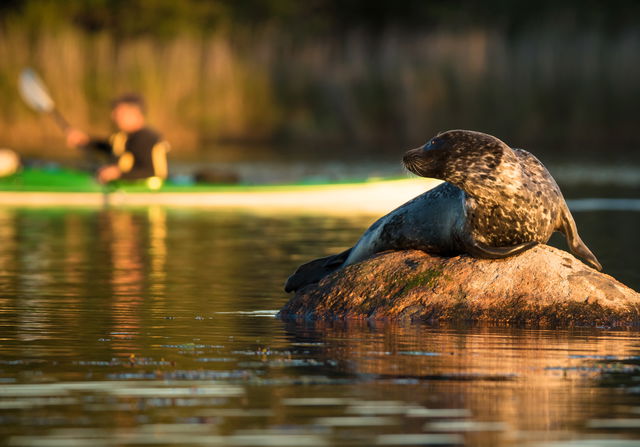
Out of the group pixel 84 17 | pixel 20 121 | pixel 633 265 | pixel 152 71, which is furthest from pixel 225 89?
pixel 633 265

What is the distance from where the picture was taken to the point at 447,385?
22.7 ft

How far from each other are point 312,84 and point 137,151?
16065 mm

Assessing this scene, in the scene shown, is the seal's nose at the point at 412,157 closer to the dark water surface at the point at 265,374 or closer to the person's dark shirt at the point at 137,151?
the dark water surface at the point at 265,374

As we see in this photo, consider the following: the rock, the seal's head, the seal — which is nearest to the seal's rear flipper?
the rock

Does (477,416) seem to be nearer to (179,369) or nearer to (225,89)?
(179,369)

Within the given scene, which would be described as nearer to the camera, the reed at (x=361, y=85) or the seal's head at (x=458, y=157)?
the seal's head at (x=458, y=157)

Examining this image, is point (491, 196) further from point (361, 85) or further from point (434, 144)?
point (361, 85)

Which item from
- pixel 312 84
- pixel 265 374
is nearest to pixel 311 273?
pixel 265 374

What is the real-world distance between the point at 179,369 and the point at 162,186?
44.8 ft

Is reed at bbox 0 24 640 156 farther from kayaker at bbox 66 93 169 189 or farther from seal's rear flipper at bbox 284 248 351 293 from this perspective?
seal's rear flipper at bbox 284 248 351 293

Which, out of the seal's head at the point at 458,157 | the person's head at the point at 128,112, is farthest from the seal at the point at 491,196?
the person's head at the point at 128,112

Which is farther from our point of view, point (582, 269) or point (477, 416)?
point (582, 269)

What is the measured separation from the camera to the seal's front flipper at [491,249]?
9.29m

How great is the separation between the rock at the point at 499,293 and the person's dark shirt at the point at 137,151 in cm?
1101
